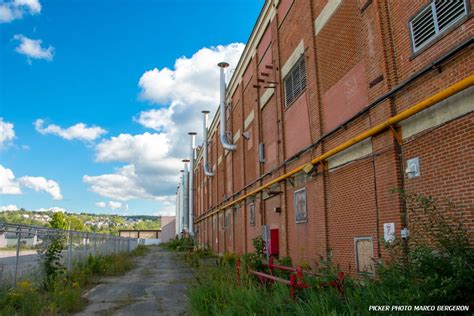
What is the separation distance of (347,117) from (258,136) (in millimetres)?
9388

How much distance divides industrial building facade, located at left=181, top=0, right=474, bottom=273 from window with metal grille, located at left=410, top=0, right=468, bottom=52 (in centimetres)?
2

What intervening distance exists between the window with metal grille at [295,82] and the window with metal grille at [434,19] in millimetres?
6342

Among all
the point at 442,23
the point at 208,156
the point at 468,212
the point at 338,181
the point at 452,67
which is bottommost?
the point at 468,212

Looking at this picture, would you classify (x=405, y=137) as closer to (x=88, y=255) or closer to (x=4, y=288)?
(x=4, y=288)

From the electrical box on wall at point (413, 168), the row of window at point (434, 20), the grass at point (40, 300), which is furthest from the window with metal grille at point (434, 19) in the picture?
the grass at point (40, 300)

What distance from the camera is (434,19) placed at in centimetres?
766

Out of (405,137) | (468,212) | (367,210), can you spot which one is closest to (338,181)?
(367,210)

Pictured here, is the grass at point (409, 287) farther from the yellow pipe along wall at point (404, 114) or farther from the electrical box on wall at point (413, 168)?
the yellow pipe along wall at point (404, 114)

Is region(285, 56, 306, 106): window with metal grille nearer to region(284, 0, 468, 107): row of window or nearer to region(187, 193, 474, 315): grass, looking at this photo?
region(284, 0, 468, 107): row of window

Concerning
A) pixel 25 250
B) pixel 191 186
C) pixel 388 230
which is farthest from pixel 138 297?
pixel 191 186

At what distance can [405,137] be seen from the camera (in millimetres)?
8398

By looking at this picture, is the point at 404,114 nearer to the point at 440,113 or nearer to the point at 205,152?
the point at 440,113

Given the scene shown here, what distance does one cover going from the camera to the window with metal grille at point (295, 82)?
14625 millimetres

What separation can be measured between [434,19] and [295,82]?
794 cm
